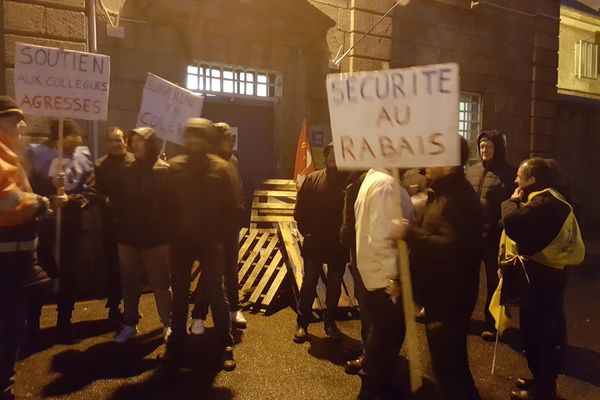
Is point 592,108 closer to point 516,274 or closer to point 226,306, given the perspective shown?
point 516,274

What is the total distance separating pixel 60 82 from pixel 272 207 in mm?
3460

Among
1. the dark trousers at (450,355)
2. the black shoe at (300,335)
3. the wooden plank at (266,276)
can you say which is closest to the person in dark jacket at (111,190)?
the wooden plank at (266,276)

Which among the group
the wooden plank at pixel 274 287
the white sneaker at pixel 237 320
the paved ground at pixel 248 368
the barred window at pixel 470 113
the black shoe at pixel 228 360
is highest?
the barred window at pixel 470 113

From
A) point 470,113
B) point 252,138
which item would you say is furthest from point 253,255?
point 470,113

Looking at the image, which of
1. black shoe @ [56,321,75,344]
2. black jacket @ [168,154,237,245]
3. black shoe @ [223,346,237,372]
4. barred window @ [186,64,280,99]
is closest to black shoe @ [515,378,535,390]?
black shoe @ [223,346,237,372]

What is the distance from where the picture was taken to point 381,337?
3613mm

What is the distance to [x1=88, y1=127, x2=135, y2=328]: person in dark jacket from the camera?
503cm

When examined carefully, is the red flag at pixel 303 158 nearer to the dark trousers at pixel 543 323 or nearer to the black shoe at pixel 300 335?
the black shoe at pixel 300 335

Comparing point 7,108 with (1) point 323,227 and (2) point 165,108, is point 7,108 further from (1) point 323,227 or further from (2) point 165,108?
(1) point 323,227

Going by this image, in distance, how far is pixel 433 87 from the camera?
2.96 m

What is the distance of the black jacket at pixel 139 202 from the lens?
16.1 ft

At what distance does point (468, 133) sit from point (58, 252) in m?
8.79

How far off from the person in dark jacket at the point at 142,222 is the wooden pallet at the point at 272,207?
108 inches

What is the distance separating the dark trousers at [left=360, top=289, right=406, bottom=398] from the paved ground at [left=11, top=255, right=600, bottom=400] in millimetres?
505
